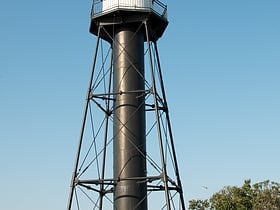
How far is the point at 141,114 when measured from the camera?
24.3 meters

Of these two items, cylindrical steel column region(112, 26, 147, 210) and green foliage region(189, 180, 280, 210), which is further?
green foliage region(189, 180, 280, 210)

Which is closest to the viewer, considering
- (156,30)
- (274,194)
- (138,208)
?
(138,208)

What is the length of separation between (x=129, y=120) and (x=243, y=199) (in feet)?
90.2

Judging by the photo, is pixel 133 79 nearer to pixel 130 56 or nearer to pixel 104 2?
pixel 130 56

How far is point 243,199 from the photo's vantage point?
48.2 m

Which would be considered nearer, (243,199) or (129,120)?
(129,120)

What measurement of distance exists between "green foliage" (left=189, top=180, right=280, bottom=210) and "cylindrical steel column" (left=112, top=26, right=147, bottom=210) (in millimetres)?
25919

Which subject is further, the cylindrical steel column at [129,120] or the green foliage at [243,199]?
the green foliage at [243,199]

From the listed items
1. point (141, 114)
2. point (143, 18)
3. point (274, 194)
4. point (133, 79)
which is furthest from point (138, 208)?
point (274, 194)

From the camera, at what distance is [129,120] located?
23953mm

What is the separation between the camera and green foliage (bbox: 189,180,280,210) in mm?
47656

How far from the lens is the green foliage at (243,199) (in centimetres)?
4766

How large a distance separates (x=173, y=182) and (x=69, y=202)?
15.8 feet

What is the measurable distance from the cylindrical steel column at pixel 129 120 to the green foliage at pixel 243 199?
25.9 m
